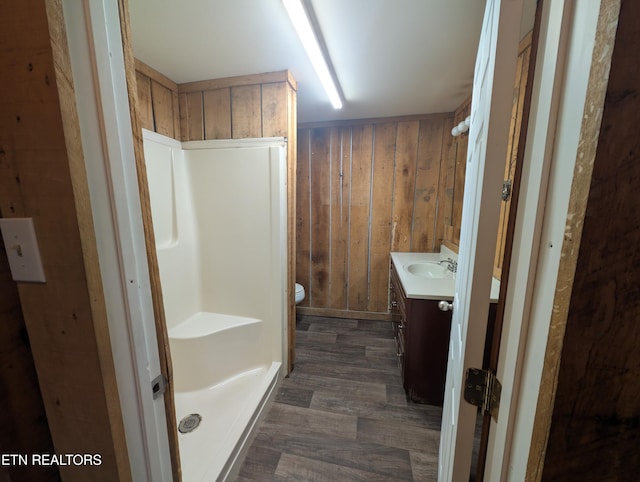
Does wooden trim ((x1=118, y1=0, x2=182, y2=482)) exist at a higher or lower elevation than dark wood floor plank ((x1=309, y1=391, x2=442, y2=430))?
higher

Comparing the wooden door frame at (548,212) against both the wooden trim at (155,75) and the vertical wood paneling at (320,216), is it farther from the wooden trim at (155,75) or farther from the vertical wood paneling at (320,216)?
the vertical wood paneling at (320,216)

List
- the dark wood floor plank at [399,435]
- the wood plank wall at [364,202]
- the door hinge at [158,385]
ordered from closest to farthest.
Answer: the door hinge at [158,385] < the dark wood floor plank at [399,435] < the wood plank wall at [364,202]

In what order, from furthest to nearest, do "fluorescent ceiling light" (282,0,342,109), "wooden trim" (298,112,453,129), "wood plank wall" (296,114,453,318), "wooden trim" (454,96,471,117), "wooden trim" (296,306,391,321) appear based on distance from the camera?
"wooden trim" (296,306,391,321) → "wood plank wall" (296,114,453,318) → "wooden trim" (298,112,453,129) → "wooden trim" (454,96,471,117) → "fluorescent ceiling light" (282,0,342,109)

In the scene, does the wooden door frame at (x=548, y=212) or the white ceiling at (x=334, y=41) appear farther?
the white ceiling at (x=334, y=41)

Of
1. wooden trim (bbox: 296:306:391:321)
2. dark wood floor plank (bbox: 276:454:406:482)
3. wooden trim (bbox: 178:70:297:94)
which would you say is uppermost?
wooden trim (bbox: 178:70:297:94)

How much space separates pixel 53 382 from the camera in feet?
1.79

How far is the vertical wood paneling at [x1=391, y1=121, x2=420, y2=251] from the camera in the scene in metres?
2.74

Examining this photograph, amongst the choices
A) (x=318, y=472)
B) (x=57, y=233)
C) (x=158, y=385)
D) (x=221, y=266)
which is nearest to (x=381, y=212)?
(x=221, y=266)

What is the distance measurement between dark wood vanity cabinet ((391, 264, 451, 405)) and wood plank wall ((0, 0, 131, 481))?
1.59 meters

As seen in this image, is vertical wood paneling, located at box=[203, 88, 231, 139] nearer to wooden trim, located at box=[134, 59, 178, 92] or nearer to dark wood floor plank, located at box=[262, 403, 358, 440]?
wooden trim, located at box=[134, 59, 178, 92]

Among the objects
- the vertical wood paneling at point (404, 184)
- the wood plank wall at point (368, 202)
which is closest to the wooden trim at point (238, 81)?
the wood plank wall at point (368, 202)

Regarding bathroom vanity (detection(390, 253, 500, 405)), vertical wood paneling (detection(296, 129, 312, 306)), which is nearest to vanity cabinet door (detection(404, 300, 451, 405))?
bathroom vanity (detection(390, 253, 500, 405))

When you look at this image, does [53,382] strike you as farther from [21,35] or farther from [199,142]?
[199,142]

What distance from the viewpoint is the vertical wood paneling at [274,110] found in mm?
1757
